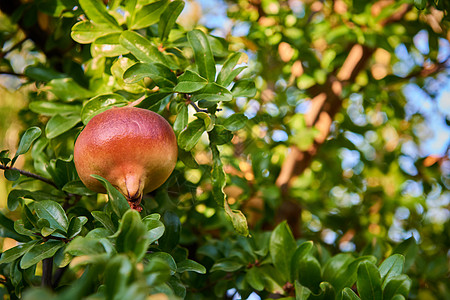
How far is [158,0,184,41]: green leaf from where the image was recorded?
0.76 meters

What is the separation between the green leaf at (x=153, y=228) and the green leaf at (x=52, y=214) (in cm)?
15

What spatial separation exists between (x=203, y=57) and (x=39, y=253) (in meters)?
0.40

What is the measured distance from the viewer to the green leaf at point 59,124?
0.80 meters

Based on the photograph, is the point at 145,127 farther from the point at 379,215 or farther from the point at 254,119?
the point at 379,215

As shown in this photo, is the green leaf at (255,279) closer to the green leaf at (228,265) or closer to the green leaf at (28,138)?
the green leaf at (228,265)

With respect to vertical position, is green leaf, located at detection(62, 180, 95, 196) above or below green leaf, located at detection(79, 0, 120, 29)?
below

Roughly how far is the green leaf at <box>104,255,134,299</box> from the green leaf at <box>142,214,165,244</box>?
13 centimetres

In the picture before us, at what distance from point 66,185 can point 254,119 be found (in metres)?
0.55

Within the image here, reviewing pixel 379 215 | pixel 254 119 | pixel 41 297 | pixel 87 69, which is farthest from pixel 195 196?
pixel 379 215

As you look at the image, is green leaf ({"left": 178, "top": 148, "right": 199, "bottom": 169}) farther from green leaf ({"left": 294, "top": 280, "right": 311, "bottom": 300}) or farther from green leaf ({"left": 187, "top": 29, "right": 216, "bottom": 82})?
green leaf ({"left": 294, "top": 280, "right": 311, "bottom": 300})

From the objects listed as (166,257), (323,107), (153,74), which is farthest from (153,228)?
(323,107)

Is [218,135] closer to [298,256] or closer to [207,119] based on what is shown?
[207,119]

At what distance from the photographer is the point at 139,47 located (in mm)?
719

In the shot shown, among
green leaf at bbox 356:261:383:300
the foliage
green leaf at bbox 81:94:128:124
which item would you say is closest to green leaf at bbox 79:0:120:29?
the foliage
